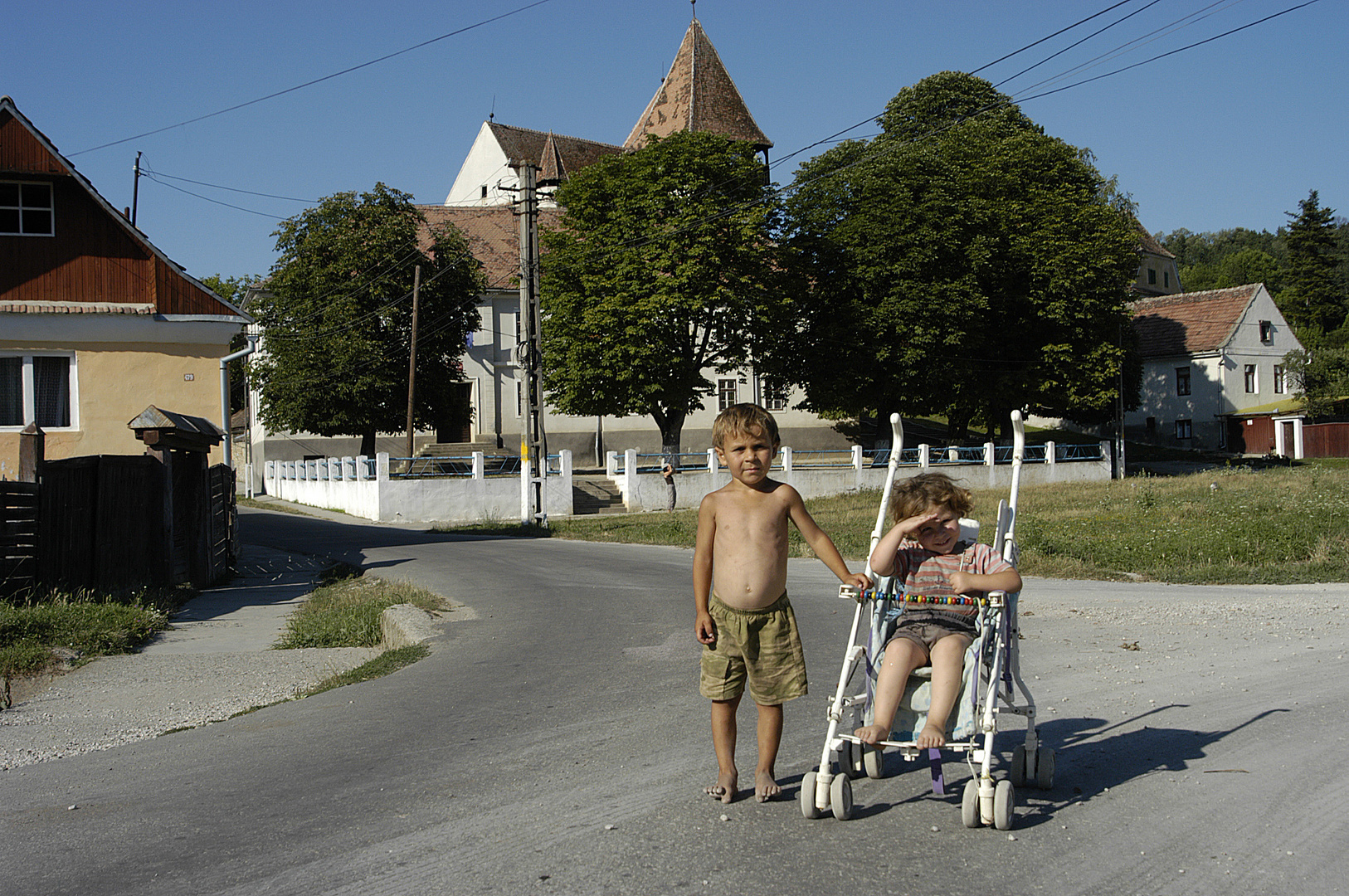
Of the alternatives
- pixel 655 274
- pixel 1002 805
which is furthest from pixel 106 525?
pixel 655 274

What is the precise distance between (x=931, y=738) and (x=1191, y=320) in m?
66.7

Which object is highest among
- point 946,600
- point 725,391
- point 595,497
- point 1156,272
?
point 1156,272

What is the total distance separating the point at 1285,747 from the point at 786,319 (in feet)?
115

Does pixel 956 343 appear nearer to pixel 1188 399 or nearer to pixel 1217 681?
pixel 1188 399

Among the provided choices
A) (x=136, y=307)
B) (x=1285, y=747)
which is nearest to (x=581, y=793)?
(x=1285, y=747)

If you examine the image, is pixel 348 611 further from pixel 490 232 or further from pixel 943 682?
pixel 490 232

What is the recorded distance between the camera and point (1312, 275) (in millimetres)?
83562

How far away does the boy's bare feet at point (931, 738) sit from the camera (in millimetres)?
4340

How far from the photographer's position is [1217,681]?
279 inches

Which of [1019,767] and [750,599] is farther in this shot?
[1019,767]

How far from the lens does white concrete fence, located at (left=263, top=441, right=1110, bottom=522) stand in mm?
31625

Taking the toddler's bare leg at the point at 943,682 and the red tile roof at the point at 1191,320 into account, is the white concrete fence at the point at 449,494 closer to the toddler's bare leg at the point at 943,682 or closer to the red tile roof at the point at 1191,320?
the toddler's bare leg at the point at 943,682

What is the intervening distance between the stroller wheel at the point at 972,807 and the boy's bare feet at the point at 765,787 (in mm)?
788

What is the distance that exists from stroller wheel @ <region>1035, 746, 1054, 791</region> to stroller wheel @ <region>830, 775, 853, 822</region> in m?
0.94
